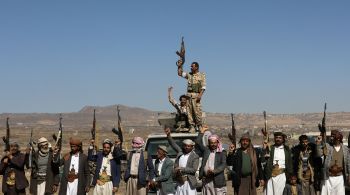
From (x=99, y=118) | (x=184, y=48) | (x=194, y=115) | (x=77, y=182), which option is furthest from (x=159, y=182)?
(x=99, y=118)

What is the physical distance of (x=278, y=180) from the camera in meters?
9.80

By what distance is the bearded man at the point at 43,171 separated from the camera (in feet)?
32.1

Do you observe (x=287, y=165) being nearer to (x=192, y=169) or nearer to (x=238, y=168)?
(x=238, y=168)

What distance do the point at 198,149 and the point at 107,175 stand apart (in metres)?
1.68

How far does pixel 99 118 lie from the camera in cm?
15038

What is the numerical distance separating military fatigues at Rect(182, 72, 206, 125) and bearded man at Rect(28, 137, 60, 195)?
3921mm

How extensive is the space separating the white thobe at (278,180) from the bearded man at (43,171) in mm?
3785

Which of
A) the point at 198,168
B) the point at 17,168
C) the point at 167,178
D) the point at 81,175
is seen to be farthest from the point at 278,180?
the point at 17,168

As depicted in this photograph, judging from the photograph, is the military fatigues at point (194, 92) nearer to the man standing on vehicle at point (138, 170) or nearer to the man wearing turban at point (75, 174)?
the man standing on vehicle at point (138, 170)

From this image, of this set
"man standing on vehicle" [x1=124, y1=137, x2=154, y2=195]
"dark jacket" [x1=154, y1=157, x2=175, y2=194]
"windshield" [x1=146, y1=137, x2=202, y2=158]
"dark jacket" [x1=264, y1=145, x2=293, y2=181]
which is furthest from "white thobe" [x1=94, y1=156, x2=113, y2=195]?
"dark jacket" [x1=264, y1=145, x2=293, y2=181]

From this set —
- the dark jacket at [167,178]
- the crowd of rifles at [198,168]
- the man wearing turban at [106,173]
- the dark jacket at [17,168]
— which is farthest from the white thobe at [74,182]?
the dark jacket at [167,178]

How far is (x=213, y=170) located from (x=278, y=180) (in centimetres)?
138

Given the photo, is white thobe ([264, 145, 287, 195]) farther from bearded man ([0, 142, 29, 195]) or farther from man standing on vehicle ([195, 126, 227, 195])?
bearded man ([0, 142, 29, 195])

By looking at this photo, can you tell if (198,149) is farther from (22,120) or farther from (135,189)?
(22,120)
